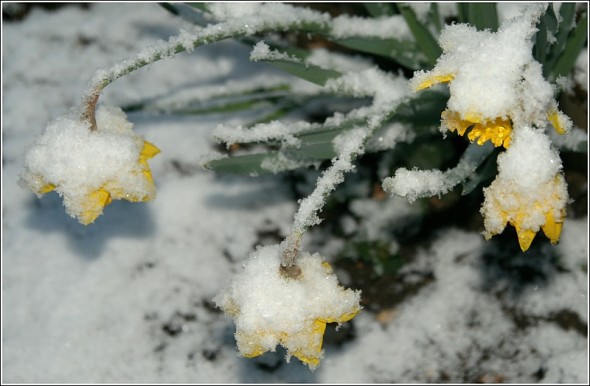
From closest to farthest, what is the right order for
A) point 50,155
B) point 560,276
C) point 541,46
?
point 50,155, point 541,46, point 560,276

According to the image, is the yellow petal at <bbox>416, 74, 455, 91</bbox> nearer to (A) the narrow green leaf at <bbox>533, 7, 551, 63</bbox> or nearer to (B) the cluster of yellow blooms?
(B) the cluster of yellow blooms

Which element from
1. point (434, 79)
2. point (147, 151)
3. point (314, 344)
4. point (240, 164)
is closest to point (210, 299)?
point (240, 164)

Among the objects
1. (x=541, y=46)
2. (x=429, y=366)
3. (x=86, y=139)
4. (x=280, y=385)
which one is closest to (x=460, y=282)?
(x=429, y=366)

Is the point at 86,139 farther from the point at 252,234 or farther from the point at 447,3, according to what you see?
the point at 447,3

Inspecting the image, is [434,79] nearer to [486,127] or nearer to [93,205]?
[486,127]

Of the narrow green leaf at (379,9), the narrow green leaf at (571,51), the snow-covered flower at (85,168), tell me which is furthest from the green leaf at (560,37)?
the snow-covered flower at (85,168)

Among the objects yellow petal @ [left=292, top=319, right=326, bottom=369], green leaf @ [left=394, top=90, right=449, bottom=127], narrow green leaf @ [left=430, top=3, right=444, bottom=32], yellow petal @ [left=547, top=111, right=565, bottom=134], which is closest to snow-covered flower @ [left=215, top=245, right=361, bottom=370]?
yellow petal @ [left=292, top=319, right=326, bottom=369]

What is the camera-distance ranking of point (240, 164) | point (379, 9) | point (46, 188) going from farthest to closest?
point (379, 9), point (240, 164), point (46, 188)

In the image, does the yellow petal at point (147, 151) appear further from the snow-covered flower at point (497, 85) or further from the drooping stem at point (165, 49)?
the snow-covered flower at point (497, 85)
